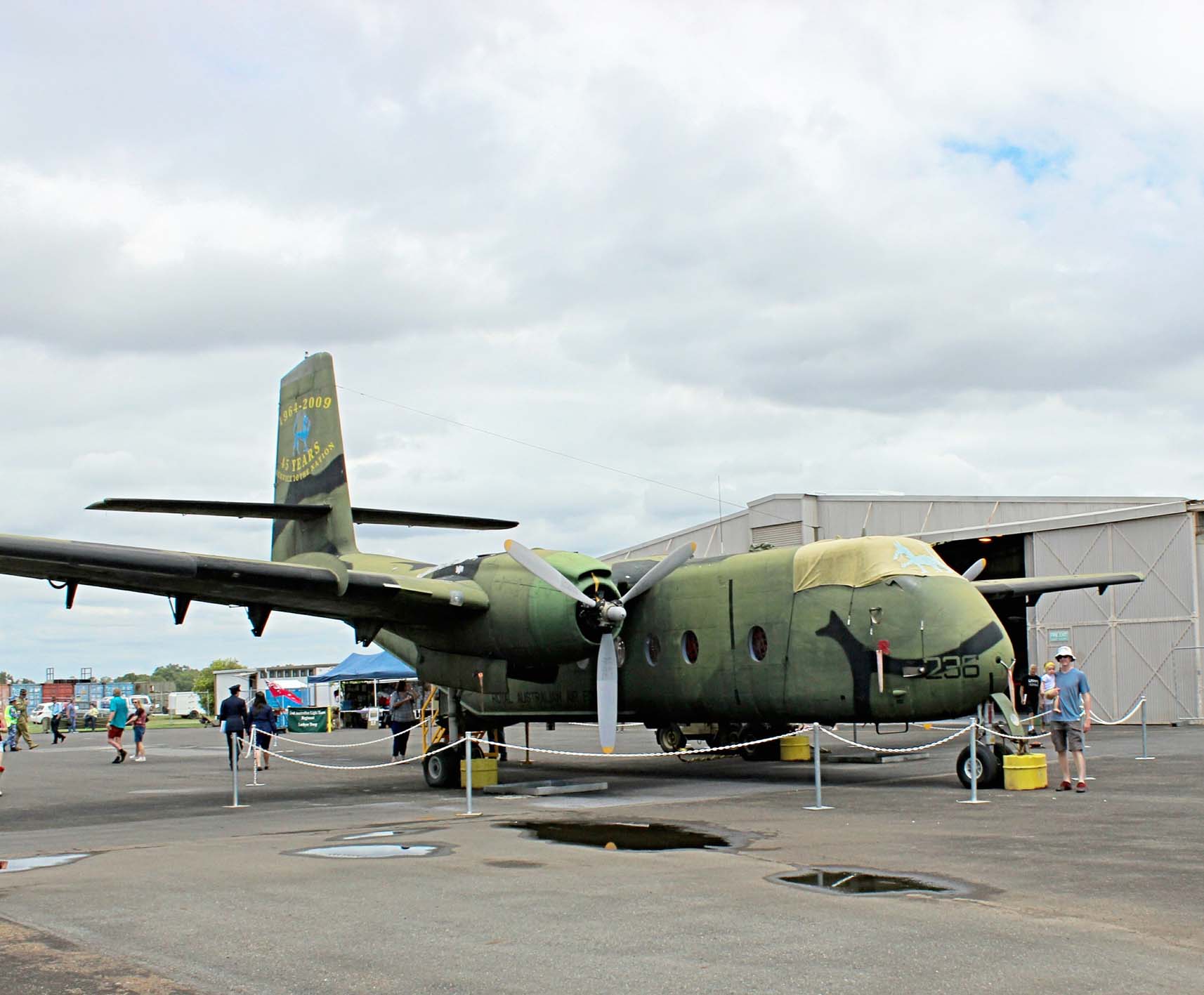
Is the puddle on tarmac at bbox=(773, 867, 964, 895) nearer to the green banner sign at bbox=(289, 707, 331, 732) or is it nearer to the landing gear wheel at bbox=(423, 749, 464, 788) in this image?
the landing gear wheel at bbox=(423, 749, 464, 788)

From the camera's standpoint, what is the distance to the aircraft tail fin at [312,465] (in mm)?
21594

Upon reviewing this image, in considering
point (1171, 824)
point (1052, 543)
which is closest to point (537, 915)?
point (1171, 824)

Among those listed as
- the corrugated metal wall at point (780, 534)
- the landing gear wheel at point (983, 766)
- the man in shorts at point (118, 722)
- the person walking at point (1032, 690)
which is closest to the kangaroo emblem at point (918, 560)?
the landing gear wheel at point (983, 766)

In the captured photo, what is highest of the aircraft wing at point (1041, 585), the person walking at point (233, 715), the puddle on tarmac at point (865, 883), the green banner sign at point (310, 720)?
the aircraft wing at point (1041, 585)

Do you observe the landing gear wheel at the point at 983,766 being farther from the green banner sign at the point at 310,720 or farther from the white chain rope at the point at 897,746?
the green banner sign at the point at 310,720

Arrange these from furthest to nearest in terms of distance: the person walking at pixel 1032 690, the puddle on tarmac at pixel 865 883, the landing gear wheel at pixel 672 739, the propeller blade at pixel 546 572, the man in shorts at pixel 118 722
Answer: the person walking at pixel 1032 690 < the man in shorts at pixel 118 722 < the landing gear wheel at pixel 672 739 < the propeller blade at pixel 546 572 < the puddle on tarmac at pixel 865 883

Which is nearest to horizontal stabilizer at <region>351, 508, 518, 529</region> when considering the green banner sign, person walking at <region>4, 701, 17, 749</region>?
person walking at <region>4, 701, 17, 749</region>

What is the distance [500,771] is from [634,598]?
5.15 m

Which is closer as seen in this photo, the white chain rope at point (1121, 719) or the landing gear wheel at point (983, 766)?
the landing gear wheel at point (983, 766)

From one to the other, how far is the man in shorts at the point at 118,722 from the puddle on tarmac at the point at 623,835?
17.5 m

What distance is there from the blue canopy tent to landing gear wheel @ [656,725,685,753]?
61.4ft

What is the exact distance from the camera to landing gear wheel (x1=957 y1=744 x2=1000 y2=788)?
15.2 metres

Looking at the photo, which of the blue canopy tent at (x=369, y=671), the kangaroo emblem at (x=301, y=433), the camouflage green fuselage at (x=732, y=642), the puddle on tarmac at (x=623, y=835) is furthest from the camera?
the blue canopy tent at (x=369, y=671)

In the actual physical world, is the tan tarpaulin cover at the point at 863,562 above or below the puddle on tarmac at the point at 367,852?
above
